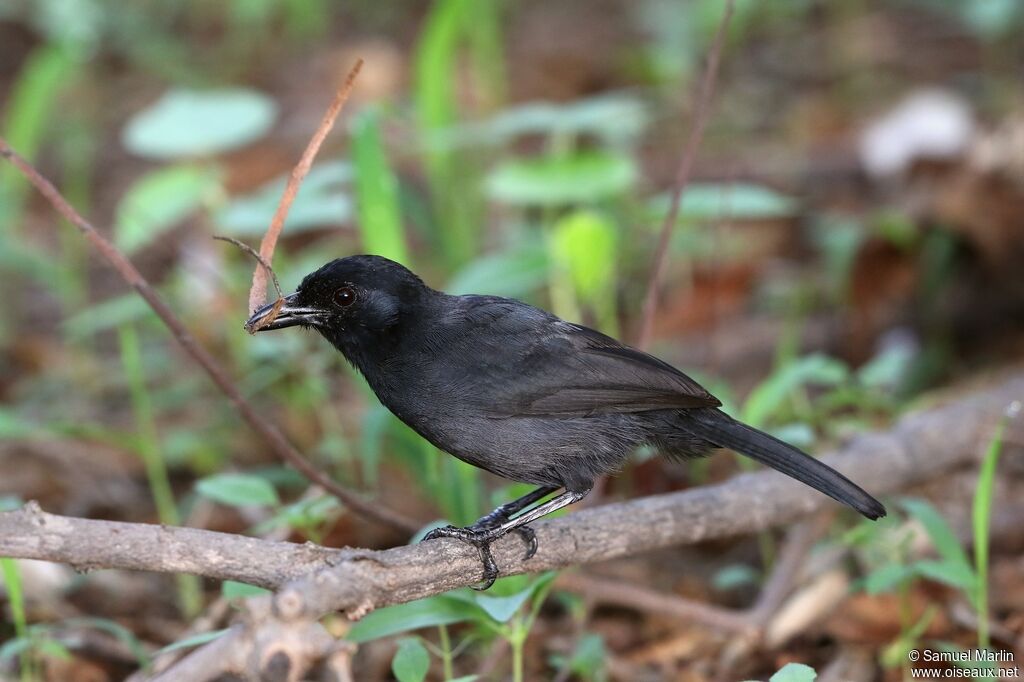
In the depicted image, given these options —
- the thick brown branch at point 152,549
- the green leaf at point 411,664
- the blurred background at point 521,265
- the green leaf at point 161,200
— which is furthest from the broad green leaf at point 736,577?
the green leaf at point 161,200

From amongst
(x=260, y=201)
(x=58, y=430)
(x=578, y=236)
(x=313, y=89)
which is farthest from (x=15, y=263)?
(x=313, y=89)

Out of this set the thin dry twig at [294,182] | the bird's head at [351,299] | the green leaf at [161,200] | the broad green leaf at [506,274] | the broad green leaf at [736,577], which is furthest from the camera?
the green leaf at [161,200]

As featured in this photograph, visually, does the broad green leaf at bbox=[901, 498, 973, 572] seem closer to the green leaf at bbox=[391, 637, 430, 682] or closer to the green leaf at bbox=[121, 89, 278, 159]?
the green leaf at bbox=[391, 637, 430, 682]

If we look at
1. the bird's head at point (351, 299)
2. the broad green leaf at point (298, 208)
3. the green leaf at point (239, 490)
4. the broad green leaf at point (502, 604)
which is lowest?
the broad green leaf at point (502, 604)

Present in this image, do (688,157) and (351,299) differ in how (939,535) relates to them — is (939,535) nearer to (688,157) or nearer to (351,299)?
(688,157)

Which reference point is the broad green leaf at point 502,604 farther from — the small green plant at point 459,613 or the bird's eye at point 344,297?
the bird's eye at point 344,297

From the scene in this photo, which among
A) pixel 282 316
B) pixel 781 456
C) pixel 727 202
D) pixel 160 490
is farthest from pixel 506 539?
pixel 727 202

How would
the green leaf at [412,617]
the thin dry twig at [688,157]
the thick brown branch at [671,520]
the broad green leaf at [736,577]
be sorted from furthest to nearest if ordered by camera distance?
the broad green leaf at [736,577] < the thin dry twig at [688,157] < the green leaf at [412,617] < the thick brown branch at [671,520]
